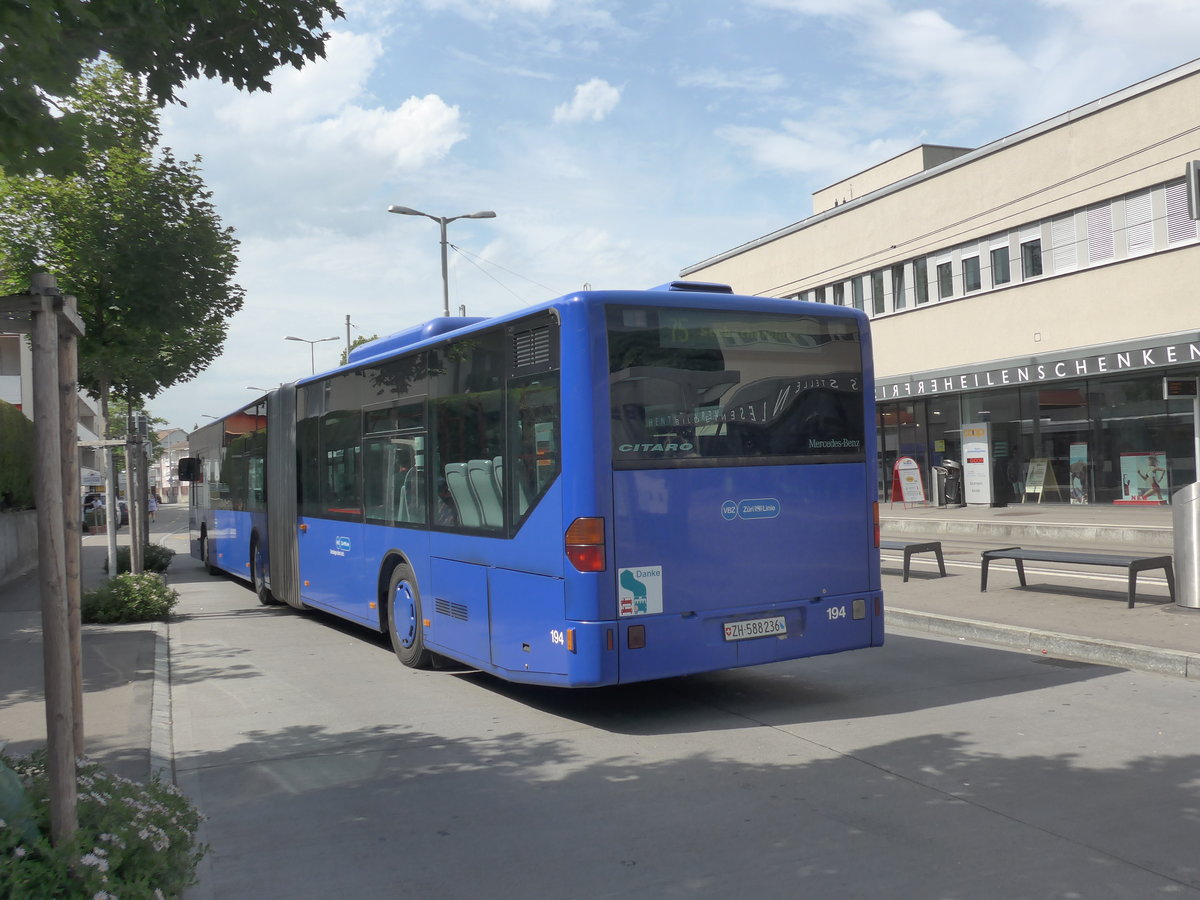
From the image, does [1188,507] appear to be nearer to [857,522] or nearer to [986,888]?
[857,522]

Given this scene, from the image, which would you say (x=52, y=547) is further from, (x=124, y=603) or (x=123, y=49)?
(x=124, y=603)

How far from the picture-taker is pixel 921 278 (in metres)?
32.4

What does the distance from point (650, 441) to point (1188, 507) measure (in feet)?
19.3

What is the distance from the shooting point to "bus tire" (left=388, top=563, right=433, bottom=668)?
30.2ft

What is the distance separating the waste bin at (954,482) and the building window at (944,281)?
482 centimetres

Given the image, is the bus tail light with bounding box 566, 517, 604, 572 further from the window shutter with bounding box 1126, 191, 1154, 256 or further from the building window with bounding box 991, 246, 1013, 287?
the building window with bounding box 991, 246, 1013, 287

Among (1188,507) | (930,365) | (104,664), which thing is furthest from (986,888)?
(930,365)

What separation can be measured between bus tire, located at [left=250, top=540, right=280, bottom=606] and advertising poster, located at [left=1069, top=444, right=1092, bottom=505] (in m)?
19.4

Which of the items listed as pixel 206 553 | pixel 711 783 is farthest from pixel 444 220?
pixel 711 783

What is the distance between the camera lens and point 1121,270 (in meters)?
25.0

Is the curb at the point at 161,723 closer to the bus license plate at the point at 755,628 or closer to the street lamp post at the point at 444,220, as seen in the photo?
the bus license plate at the point at 755,628

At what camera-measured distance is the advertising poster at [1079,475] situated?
2636 centimetres

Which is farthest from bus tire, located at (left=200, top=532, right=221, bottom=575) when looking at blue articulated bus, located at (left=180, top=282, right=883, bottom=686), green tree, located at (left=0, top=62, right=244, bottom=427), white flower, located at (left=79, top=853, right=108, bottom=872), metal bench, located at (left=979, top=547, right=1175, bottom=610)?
white flower, located at (left=79, top=853, right=108, bottom=872)

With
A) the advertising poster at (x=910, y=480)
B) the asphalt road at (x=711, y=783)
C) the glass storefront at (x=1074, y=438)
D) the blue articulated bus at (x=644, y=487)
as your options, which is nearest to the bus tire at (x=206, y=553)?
the asphalt road at (x=711, y=783)
